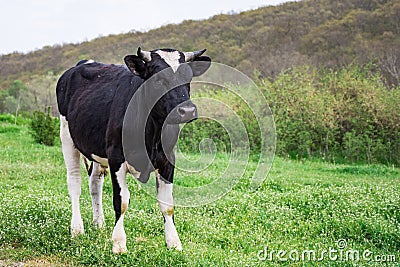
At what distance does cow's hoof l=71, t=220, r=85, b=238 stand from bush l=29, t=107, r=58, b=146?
11.5m

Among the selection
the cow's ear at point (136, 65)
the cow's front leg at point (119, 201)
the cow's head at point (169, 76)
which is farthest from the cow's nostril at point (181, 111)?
the cow's front leg at point (119, 201)

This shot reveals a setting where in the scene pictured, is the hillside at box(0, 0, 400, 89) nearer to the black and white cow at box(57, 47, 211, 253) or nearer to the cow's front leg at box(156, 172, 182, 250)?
the black and white cow at box(57, 47, 211, 253)

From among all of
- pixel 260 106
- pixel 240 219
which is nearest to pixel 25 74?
pixel 260 106

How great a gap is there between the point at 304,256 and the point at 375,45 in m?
35.7

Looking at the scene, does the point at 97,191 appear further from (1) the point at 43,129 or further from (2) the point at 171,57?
(1) the point at 43,129

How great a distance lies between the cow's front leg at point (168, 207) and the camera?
649 cm

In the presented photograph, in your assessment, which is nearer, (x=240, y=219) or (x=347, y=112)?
(x=240, y=219)

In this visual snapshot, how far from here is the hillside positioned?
39438mm

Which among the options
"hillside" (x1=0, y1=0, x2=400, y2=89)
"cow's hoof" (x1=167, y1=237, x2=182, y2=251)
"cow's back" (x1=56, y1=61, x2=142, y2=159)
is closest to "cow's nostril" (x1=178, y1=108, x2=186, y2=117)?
"cow's back" (x1=56, y1=61, x2=142, y2=159)

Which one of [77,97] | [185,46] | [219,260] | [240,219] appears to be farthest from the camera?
[185,46]

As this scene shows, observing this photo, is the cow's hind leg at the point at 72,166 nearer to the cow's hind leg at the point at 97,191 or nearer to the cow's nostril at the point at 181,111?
the cow's hind leg at the point at 97,191

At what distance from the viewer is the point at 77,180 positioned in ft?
24.7

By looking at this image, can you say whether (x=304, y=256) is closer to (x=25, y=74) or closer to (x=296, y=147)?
(x=296, y=147)

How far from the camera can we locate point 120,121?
6.19 metres
